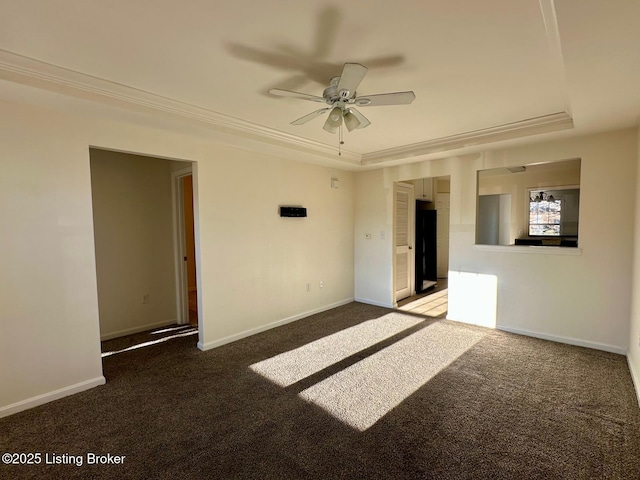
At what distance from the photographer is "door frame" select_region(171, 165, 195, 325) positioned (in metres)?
4.37

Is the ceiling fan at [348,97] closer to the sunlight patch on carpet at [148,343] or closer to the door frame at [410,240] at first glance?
the door frame at [410,240]

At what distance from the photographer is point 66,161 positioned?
2.61m

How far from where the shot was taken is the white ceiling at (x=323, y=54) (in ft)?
5.20

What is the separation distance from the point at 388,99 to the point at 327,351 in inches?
102

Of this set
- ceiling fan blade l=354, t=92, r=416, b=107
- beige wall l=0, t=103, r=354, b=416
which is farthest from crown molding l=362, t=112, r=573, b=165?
ceiling fan blade l=354, t=92, r=416, b=107

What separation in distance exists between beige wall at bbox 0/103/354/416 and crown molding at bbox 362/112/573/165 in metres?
1.54

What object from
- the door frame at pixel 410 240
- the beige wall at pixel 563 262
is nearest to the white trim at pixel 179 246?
the door frame at pixel 410 240

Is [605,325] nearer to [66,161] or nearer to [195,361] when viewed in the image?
[195,361]

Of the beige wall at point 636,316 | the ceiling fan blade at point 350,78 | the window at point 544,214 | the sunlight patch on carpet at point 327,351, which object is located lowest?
the sunlight patch on carpet at point 327,351

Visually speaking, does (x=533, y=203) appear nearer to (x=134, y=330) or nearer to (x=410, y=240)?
(x=410, y=240)

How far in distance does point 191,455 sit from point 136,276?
289cm

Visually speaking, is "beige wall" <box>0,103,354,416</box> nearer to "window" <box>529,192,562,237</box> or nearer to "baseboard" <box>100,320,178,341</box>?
"baseboard" <box>100,320,178,341</box>

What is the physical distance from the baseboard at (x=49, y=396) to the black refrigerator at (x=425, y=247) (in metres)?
5.24

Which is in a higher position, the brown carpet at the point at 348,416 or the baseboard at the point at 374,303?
the baseboard at the point at 374,303
